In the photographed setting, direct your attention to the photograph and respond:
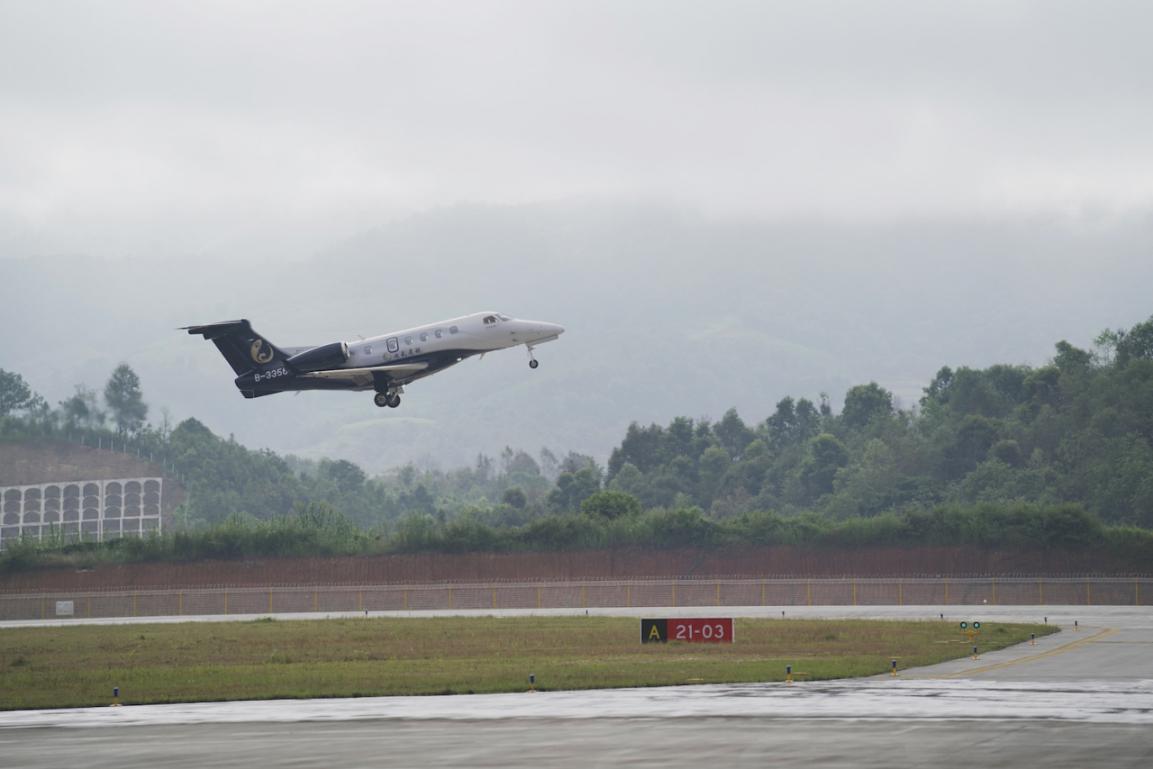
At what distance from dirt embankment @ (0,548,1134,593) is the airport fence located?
583 cm

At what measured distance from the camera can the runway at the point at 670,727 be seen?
31.1 m

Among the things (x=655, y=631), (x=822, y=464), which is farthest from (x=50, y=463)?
(x=655, y=631)

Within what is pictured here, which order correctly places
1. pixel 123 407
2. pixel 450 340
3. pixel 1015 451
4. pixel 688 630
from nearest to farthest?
pixel 688 630 → pixel 450 340 → pixel 1015 451 → pixel 123 407

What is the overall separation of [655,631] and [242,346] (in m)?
26.7

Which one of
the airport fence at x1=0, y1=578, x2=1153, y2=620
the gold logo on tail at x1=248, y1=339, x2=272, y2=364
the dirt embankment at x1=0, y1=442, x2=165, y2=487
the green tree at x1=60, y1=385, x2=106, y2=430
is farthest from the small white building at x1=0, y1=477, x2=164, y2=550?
the gold logo on tail at x1=248, y1=339, x2=272, y2=364

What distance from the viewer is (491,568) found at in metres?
111

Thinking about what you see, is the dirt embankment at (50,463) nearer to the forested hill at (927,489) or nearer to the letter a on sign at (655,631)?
the forested hill at (927,489)

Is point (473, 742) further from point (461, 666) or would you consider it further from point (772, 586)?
point (772, 586)

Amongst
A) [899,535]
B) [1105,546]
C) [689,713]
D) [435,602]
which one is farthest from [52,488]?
[689,713]

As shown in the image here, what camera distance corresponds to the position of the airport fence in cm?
9188

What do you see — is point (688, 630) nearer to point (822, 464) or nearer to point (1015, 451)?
point (1015, 451)

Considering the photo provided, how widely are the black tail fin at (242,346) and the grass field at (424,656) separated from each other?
13132 mm

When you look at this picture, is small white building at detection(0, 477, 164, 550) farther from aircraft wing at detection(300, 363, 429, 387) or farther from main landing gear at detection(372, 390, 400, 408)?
aircraft wing at detection(300, 363, 429, 387)

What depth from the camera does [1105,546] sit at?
4026 inches
